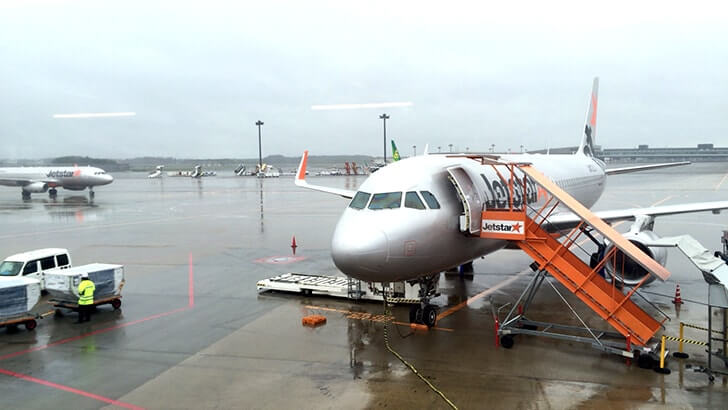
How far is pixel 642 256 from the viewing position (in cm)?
1044

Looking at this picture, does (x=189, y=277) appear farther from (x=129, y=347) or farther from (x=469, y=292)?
(x=469, y=292)

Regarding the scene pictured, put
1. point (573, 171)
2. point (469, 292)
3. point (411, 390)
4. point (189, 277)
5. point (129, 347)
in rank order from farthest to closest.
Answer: point (573, 171) → point (189, 277) → point (469, 292) → point (129, 347) → point (411, 390)

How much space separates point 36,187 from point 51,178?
203cm

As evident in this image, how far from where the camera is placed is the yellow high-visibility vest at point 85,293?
48.1ft

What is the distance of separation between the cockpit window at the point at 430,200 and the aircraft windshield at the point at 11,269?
13.3 meters

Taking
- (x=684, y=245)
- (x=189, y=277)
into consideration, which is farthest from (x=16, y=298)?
(x=684, y=245)

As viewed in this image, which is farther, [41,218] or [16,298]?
[41,218]

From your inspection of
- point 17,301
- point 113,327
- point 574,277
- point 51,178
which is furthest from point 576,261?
point 51,178

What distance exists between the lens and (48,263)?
56.6 ft

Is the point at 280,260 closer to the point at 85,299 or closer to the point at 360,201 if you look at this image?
the point at 85,299

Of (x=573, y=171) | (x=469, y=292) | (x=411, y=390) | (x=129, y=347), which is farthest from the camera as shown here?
(x=573, y=171)

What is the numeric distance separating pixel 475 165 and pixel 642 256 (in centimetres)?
577

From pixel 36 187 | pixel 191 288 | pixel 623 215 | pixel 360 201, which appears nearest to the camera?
pixel 360 201

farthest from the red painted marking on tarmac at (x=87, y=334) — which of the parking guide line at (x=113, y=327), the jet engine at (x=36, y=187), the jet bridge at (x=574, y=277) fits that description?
the jet engine at (x=36, y=187)
